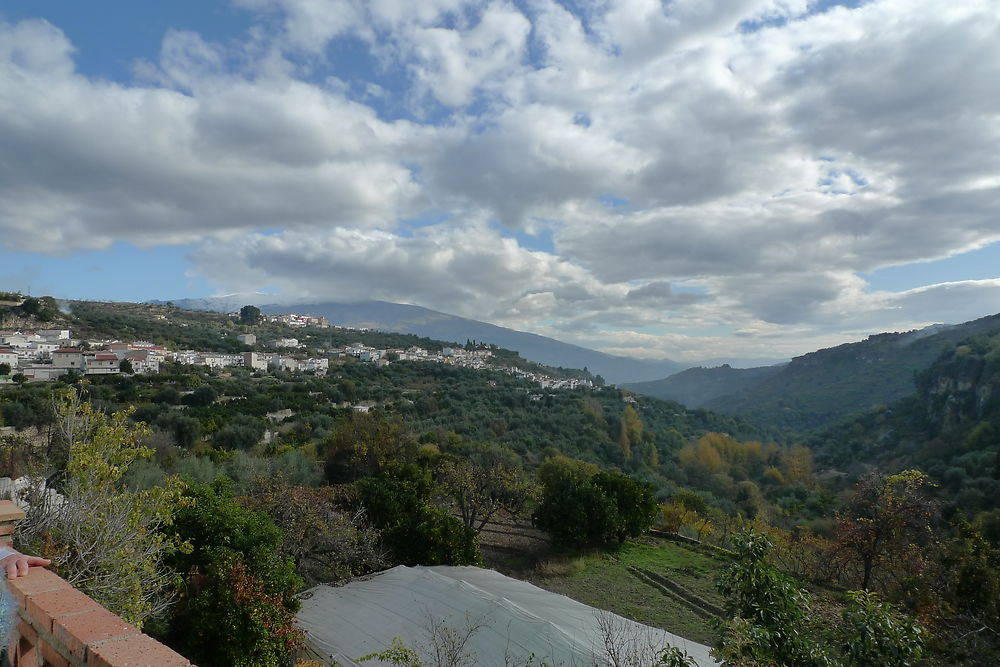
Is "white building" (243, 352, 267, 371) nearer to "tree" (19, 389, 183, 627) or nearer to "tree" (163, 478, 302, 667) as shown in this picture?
"tree" (163, 478, 302, 667)

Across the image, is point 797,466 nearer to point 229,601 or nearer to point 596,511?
point 596,511

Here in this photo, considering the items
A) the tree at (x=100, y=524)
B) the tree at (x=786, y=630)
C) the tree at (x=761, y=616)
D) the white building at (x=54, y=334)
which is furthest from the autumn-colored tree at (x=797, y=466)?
the white building at (x=54, y=334)

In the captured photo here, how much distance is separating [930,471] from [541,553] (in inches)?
991

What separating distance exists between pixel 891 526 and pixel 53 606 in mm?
13044

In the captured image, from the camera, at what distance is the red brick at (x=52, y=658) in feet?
6.34

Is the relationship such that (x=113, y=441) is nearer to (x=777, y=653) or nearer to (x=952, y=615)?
(x=777, y=653)

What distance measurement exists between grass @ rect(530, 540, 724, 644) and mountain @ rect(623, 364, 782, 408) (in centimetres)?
9243

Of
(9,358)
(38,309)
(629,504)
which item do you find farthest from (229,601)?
(38,309)

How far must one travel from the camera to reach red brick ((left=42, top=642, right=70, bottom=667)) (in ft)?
6.34

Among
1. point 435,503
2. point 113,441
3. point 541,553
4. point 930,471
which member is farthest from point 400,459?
point 930,471

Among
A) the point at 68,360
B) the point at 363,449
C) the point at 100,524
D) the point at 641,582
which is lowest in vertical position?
the point at 641,582

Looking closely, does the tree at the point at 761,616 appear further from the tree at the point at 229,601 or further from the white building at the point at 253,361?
the white building at the point at 253,361

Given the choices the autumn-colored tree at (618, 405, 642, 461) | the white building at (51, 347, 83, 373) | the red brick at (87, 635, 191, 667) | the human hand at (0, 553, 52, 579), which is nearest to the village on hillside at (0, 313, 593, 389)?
the white building at (51, 347, 83, 373)

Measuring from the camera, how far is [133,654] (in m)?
1.69
